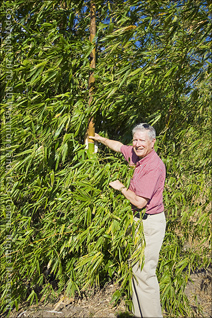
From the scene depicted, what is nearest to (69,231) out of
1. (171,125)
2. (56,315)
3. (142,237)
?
(142,237)

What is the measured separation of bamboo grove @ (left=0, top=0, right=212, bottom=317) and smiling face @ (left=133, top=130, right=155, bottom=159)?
0.66 ft

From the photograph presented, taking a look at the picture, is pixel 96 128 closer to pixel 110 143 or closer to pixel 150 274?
pixel 110 143

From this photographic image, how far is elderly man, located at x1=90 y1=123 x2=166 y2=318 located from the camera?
1.89m

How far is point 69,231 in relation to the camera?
6.93 feet

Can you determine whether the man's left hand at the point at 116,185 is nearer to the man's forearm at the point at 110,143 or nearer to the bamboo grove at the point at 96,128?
the bamboo grove at the point at 96,128

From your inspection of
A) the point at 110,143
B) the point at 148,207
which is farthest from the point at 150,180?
the point at 110,143

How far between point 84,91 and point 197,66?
35.7 inches

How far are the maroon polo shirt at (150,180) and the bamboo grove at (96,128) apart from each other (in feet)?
0.42

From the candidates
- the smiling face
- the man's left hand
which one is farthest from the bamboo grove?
the smiling face

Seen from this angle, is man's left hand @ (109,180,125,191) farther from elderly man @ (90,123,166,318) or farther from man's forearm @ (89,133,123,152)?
man's forearm @ (89,133,123,152)

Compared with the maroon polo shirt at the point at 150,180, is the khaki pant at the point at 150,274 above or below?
below

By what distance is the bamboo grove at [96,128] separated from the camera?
6.64 feet

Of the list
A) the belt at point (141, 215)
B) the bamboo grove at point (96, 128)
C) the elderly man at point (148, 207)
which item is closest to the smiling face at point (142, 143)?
the elderly man at point (148, 207)

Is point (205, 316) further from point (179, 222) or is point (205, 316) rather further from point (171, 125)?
point (171, 125)
